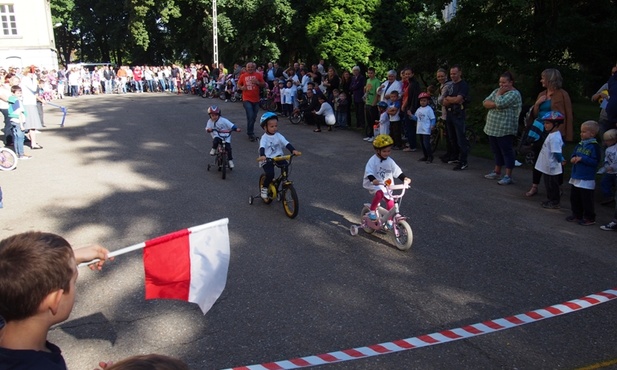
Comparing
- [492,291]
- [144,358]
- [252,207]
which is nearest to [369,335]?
[492,291]

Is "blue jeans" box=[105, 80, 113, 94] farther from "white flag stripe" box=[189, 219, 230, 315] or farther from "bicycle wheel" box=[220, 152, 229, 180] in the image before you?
"white flag stripe" box=[189, 219, 230, 315]

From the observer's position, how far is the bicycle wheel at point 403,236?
636 cm

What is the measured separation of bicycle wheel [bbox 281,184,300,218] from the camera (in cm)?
770

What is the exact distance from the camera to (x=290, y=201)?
7848mm

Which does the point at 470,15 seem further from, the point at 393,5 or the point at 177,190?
the point at 393,5

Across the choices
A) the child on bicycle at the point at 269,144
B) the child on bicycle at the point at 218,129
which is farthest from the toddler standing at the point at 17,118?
the child on bicycle at the point at 269,144

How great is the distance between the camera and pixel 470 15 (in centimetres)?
1290

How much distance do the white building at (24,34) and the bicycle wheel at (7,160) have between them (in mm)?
35460

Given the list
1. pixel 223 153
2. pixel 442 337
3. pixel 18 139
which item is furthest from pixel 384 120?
pixel 442 337

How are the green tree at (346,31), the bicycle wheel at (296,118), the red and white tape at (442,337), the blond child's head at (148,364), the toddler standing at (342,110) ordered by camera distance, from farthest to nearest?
the green tree at (346,31) < the bicycle wheel at (296,118) < the toddler standing at (342,110) < the red and white tape at (442,337) < the blond child's head at (148,364)

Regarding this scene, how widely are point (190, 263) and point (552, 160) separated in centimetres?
661

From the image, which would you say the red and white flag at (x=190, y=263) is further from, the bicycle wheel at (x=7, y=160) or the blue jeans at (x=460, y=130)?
the bicycle wheel at (x=7, y=160)

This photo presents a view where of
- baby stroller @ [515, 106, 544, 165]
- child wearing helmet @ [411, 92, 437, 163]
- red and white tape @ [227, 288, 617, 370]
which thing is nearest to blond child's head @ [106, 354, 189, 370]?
red and white tape @ [227, 288, 617, 370]

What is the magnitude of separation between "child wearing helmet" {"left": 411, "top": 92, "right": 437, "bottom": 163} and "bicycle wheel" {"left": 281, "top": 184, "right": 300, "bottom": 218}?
15.2ft
